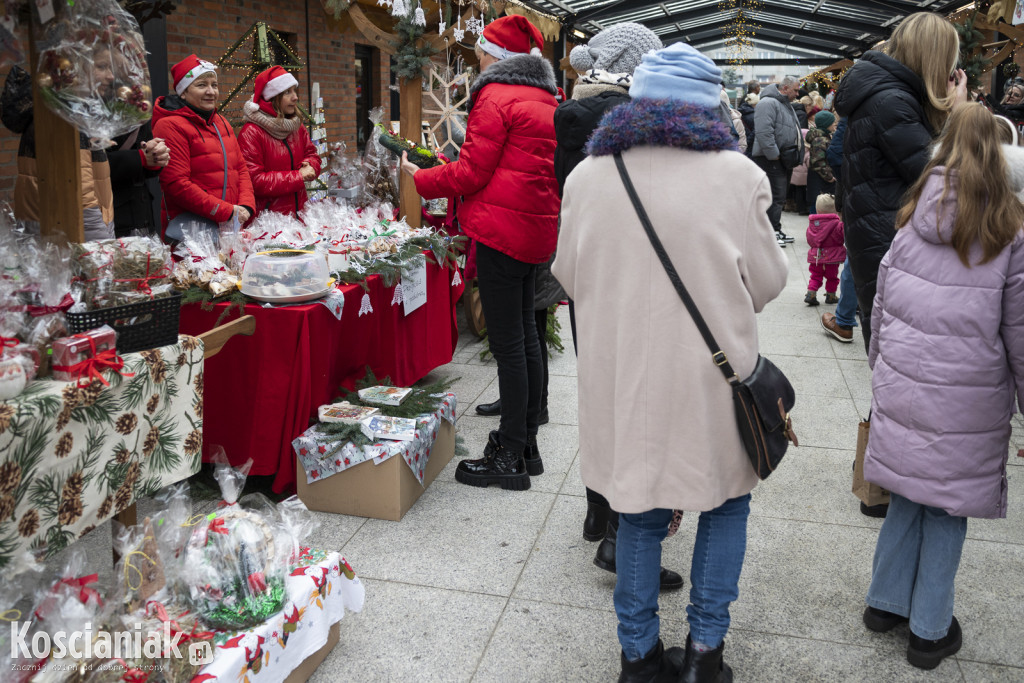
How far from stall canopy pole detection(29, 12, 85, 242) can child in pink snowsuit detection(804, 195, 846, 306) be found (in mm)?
5908

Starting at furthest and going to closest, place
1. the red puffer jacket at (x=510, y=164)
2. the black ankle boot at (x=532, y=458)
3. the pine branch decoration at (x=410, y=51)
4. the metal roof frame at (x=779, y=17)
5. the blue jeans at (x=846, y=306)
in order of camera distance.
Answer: the metal roof frame at (x=779, y=17)
the blue jeans at (x=846, y=306)
the pine branch decoration at (x=410, y=51)
the black ankle boot at (x=532, y=458)
the red puffer jacket at (x=510, y=164)

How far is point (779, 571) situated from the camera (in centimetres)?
332

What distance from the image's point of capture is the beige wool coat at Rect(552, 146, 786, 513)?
2.17m

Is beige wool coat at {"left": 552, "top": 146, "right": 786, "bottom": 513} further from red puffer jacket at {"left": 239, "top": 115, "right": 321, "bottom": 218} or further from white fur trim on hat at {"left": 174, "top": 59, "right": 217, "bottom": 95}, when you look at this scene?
red puffer jacket at {"left": 239, "top": 115, "right": 321, "bottom": 218}

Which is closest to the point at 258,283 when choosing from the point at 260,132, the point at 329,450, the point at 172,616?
the point at 329,450

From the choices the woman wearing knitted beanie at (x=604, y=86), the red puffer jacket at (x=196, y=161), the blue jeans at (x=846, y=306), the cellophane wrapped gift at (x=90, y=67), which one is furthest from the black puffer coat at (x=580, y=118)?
the blue jeans at (x=846, y=306)

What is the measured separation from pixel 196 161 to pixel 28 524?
323 cm

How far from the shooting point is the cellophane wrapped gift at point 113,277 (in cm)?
256

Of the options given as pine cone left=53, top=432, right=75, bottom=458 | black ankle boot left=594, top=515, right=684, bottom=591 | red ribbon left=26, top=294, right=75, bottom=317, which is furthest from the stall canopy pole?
black ankle boot left=594, top=515, right=684, bottom=591

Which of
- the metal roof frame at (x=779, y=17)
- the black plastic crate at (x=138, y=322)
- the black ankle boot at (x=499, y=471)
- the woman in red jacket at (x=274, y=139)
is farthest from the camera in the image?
the metal roof frame at (x=779, y=17)

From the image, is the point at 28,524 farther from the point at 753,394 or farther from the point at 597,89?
the point at 597,89

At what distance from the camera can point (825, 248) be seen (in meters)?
7.53

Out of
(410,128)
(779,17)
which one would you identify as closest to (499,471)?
(410,128)

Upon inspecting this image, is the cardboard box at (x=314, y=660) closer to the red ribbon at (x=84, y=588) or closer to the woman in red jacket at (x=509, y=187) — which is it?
the red ribbon at (x=84, y=588)
